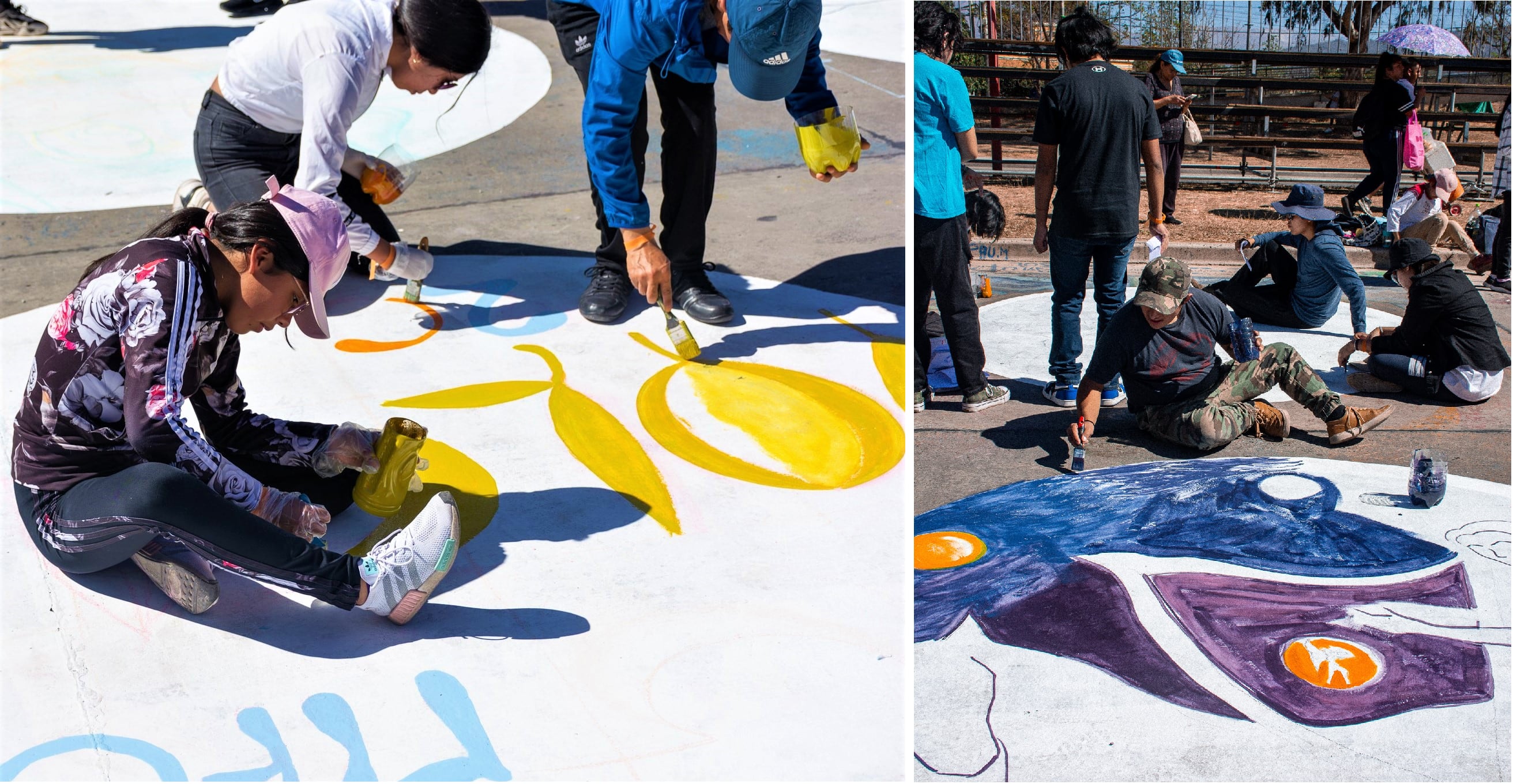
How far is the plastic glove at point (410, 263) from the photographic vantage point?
349 centimetres

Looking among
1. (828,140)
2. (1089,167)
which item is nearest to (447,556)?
(828,140)

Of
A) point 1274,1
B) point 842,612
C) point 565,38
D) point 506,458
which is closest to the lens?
point 842,612

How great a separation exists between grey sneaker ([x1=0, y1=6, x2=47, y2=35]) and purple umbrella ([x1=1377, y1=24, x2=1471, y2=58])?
7.67 meters

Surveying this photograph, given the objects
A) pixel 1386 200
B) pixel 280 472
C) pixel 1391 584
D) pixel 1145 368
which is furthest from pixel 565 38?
pixel 1386 200

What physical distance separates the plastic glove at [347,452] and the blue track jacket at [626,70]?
92 centimetres

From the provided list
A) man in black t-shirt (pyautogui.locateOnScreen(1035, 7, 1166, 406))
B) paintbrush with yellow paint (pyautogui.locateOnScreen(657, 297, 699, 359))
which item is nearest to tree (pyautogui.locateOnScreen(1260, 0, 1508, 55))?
man in black t-shirt (pyautogui.locateOnScreen(1035, 7, 1166, 406))

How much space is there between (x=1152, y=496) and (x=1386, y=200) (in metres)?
3.85

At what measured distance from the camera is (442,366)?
3.38 meters

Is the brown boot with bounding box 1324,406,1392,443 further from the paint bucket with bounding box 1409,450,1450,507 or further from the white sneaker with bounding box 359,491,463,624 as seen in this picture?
the white sneaker with bounding box 359,491,463,624

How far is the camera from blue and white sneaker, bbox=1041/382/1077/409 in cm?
377

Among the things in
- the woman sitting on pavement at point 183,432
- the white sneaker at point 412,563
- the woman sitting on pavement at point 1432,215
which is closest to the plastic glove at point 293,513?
the woman sitting on pavement at point 183,432

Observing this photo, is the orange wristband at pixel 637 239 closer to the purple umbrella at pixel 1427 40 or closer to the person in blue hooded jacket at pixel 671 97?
the person in blue hooded jacket at pixel 671 97

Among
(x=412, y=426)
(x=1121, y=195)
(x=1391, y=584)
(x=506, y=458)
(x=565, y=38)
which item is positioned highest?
(x=565, y=38)

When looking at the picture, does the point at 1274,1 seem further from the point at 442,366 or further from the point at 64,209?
the point at 64,209
